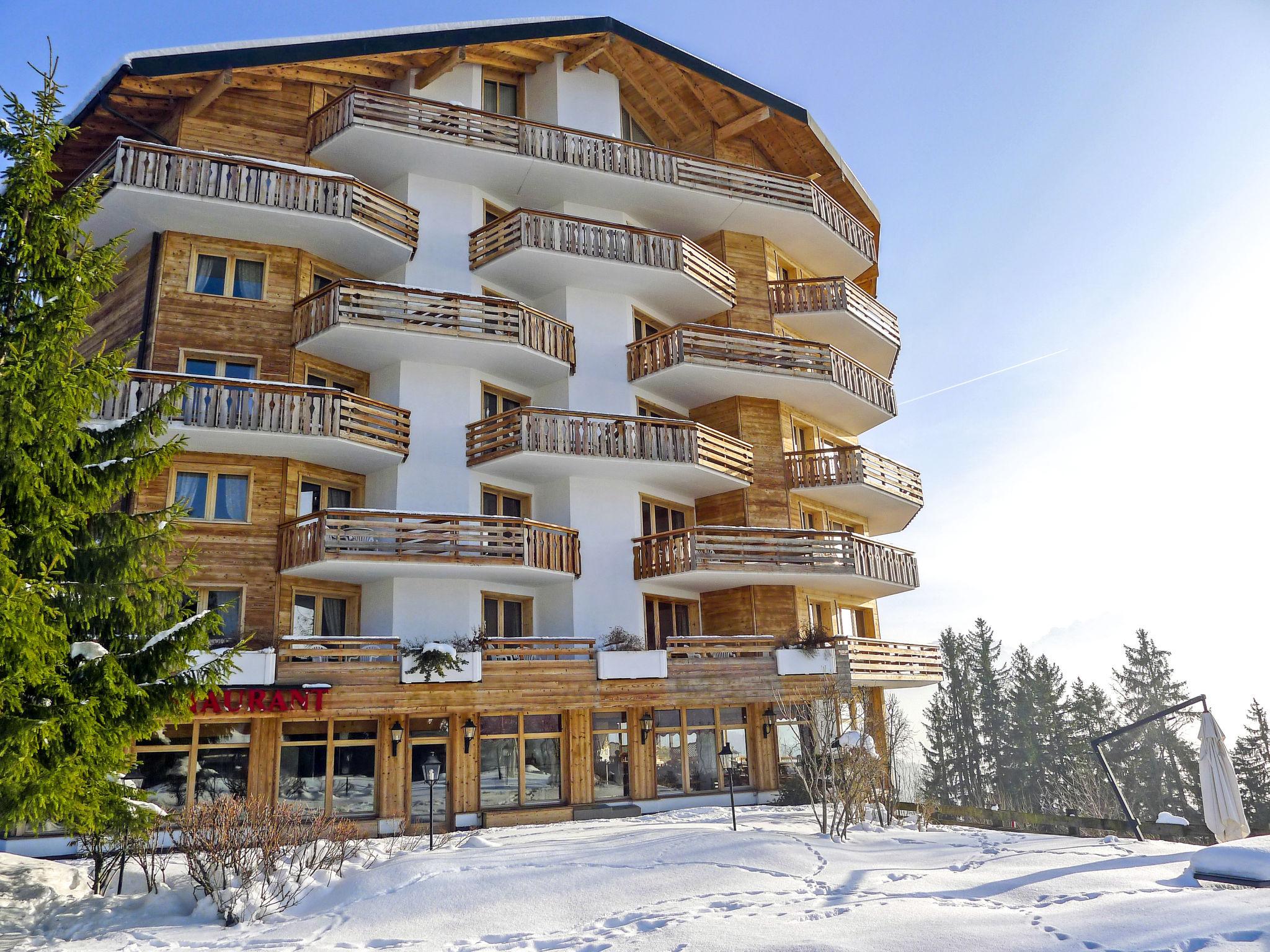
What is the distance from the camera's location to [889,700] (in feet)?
107

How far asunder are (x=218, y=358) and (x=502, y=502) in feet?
25.3

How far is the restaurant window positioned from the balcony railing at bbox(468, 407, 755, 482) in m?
6.38

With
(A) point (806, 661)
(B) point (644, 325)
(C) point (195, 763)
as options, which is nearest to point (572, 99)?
(B) point (644, 325)

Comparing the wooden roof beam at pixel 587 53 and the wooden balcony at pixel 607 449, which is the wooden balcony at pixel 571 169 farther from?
the wooden balcony at pixel 607 449

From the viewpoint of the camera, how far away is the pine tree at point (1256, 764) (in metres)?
48.5

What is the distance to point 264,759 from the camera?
62.7ft

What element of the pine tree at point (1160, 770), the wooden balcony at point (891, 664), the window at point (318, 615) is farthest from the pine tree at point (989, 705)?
the window at point (318, 615)

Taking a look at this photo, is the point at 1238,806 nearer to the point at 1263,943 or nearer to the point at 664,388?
the point at 1263,943

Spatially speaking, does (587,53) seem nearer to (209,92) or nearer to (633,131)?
(633,131)

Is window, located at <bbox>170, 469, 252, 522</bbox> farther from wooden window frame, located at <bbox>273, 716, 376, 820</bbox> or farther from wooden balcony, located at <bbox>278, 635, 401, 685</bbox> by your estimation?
wooden window frame, located at <bbox>273, 716, 376, 820</bbox>

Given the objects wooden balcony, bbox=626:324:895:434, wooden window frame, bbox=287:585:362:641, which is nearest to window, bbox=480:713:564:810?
wooden window frame, bbox=287:585:362:641

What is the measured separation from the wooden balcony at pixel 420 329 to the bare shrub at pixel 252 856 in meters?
11.8

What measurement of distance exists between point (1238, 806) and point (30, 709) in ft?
56.3

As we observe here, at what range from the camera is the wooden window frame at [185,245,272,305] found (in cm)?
2164
